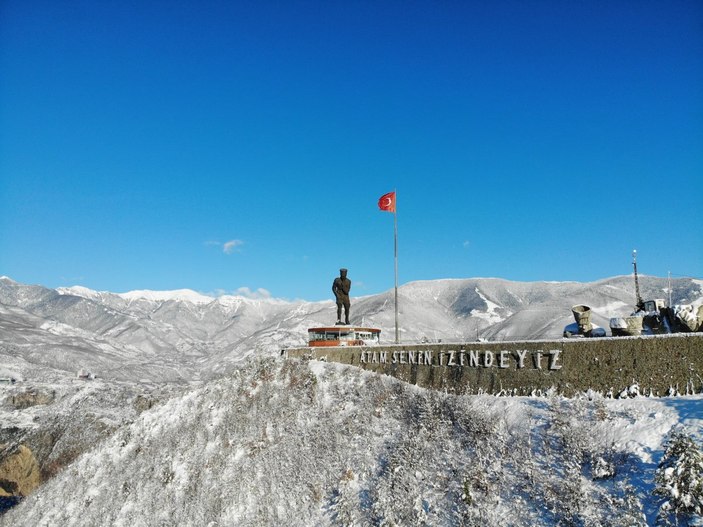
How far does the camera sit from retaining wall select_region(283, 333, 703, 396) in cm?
1479

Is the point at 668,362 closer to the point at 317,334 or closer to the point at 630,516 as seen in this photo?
the point at 630,516

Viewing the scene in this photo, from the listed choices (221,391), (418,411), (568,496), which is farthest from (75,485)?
(568,496)

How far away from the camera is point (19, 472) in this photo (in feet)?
227

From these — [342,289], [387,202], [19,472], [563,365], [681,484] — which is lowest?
[19,472]

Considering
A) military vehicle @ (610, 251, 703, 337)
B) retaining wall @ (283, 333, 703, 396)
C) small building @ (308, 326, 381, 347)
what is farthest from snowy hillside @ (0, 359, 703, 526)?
small building @ (308, 326, 381, 347)

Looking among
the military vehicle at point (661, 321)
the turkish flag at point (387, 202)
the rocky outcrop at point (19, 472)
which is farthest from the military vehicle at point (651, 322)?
the rocky outcrop at point (19, 472)

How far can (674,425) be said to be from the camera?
12.5m

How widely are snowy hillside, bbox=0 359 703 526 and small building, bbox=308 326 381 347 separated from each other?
428 centimetres

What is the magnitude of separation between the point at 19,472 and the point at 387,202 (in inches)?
2894

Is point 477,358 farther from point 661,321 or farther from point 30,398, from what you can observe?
point 30,398

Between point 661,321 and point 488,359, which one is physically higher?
point 661,321

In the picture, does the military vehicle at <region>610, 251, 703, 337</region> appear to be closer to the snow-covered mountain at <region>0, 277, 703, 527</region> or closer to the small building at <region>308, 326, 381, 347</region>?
the snow-covered mountain at <region>0, 277, 703, 527</region>

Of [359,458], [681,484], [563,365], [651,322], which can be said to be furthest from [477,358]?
[681,484]

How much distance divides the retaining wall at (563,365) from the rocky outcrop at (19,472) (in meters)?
70.4
